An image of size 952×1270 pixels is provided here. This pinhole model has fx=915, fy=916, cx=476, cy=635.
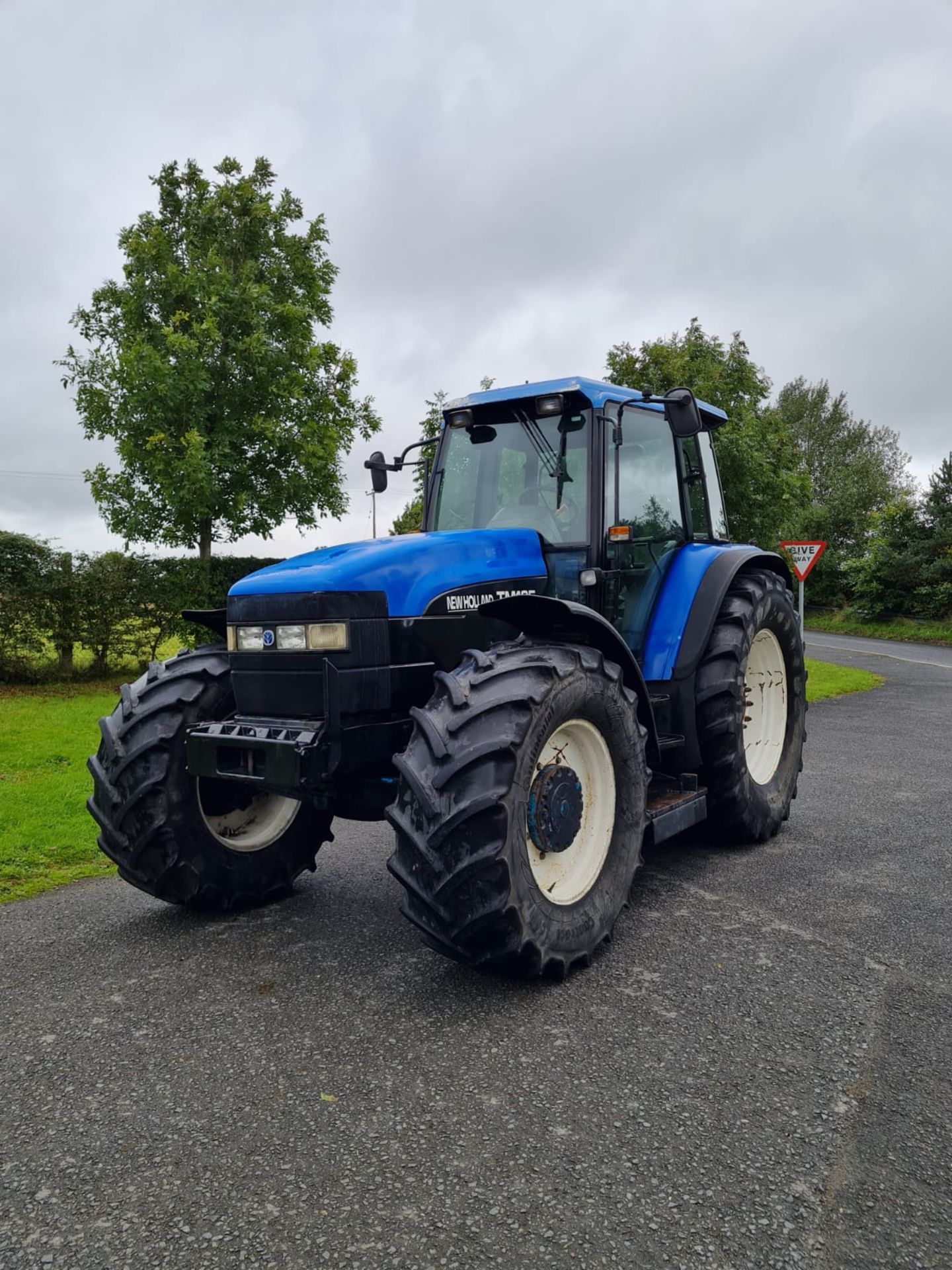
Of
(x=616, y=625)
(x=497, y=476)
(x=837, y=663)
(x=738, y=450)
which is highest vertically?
(x=738, y=450)

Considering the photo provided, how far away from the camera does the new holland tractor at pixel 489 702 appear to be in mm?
3129

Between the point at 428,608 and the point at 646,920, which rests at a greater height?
the point at 428,608

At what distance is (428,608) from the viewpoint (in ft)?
12.5

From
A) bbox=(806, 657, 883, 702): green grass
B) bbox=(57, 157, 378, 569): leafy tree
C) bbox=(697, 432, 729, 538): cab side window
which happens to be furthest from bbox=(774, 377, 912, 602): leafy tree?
bbox=(697, 432, 729, 538): cab side window

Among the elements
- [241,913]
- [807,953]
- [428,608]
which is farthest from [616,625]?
[241,913]

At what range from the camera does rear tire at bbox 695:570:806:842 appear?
4805 millimetres

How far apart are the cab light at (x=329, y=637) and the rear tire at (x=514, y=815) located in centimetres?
49

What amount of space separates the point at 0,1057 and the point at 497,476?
328 centimetres

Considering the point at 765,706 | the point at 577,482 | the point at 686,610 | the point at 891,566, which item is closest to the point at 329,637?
the point at 577,482

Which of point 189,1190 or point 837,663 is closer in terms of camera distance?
point 189,1190

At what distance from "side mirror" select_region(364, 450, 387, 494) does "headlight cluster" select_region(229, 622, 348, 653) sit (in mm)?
1746

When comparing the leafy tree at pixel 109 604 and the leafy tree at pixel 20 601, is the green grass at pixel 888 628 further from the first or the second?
the leafy tree at pixel 20 601

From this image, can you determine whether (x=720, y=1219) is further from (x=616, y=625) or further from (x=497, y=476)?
(x=497, y=476)

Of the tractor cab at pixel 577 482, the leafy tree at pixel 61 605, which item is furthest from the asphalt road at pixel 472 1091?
the leafy tree at pixel 61 605
